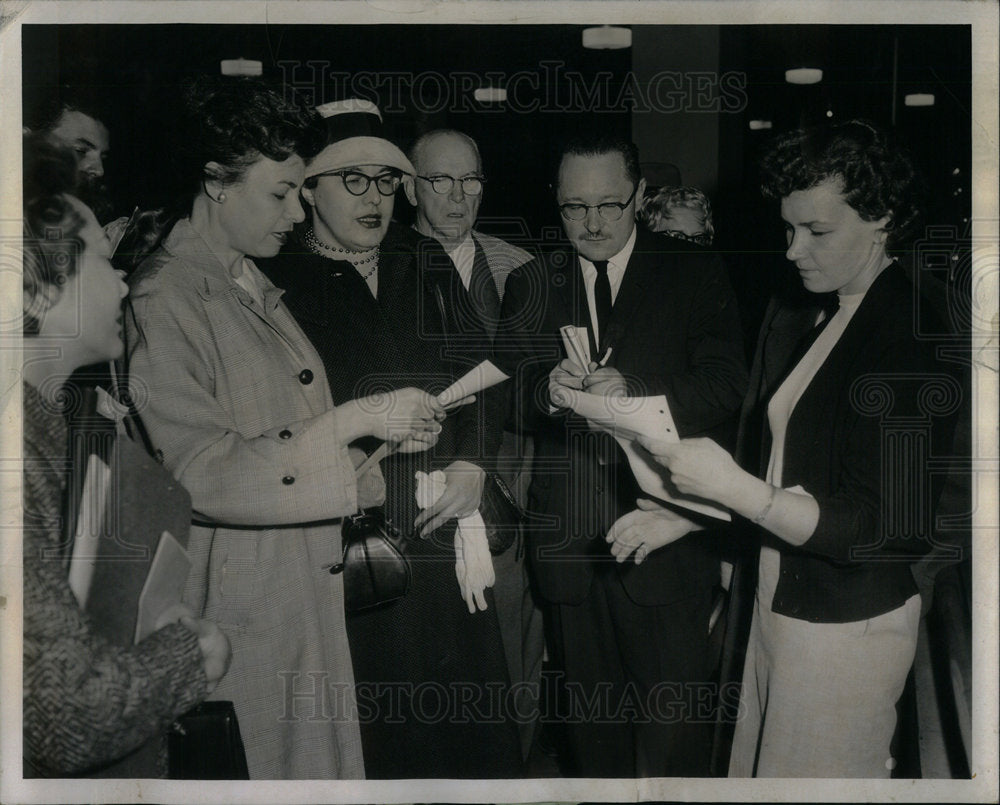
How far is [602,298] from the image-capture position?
200cm

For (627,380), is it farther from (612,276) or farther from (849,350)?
(849,350)

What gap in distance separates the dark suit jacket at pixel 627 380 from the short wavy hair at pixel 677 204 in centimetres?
4

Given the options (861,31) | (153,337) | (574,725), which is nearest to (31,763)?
(153,337)

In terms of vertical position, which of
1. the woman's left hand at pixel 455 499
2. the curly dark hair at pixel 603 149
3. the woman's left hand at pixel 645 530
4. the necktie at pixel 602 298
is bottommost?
the woman's left hand at pixel 645 530

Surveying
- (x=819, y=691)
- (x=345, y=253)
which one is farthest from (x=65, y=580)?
(x=819, y=691)

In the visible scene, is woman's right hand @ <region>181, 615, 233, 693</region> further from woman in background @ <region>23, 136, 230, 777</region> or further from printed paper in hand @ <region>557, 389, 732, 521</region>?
printed paper in hand @ <region>557, 389, 732, 521</region>

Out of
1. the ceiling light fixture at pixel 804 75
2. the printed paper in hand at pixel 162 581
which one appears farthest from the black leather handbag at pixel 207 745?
the ceiling light fixture at pixel 804 75

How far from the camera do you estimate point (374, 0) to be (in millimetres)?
2020

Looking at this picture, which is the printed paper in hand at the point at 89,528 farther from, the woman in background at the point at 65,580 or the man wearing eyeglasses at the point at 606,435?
the man wearing eyeglasses at the point at 606,435

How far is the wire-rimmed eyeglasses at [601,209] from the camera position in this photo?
1979 millimetres

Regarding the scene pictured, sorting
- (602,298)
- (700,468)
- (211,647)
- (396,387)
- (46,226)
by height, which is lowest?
(211,647)

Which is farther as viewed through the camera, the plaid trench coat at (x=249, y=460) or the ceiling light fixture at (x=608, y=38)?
the ceiling light fixture at (x=608, y=38)

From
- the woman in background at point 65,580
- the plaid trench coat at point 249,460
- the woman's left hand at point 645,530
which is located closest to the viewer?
the woman in background at point 65,580

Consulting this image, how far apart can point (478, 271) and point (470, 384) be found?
227 mm
